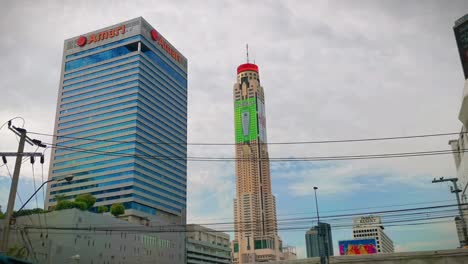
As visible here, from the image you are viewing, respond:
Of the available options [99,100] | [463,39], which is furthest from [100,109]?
[463,39]

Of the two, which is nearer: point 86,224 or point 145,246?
point 86,224

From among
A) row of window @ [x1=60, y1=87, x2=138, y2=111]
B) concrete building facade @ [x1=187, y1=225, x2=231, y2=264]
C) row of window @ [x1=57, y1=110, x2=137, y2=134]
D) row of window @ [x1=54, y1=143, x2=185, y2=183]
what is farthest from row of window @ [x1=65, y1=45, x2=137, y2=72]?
concrete building facade @ [x1=187, y1=225, x2=231, y2=264]

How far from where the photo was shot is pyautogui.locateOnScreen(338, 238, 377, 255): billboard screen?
441ft

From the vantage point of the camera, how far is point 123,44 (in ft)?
585

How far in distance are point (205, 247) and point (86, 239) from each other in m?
84.4

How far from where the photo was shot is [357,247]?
136 m

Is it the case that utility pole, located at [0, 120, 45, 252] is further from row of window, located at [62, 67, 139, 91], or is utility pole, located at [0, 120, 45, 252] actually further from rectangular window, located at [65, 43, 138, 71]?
rectangular window, located at [65, 43, 138, 71]

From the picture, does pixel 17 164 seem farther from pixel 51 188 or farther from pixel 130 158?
pixel 51 188

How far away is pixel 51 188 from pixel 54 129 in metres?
26.1

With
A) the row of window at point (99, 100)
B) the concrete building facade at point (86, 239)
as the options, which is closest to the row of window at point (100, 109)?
the row of window at point (99, 100)

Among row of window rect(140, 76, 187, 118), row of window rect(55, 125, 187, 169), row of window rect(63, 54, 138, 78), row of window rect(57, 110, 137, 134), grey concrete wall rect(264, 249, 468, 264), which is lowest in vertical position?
grey concrete wall rect(264, 249, 468, 264)

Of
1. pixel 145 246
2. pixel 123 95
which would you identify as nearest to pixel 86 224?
pixel 145 246

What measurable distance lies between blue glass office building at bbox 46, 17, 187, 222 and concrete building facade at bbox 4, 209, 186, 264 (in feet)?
136

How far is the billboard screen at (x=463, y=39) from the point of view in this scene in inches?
3191
